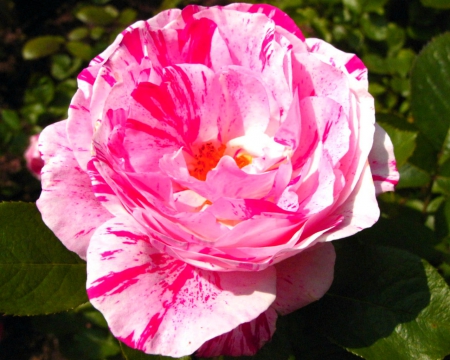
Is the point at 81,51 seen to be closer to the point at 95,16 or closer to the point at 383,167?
the point at 95,16

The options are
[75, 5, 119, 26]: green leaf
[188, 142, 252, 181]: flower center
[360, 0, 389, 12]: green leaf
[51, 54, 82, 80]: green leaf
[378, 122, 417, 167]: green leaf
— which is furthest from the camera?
[51, 54, 82, 80]: green leaf

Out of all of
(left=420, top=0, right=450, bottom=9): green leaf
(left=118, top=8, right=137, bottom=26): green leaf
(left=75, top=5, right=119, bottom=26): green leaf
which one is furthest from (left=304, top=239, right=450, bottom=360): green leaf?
(left=75, top=5, right=119, bottom=26): green leaf

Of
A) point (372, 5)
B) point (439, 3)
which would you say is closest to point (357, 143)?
point (439, 3)

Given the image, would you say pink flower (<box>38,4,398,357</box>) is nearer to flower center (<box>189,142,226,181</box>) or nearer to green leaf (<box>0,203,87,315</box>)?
flower center (<box>189,142,226,181</box>)

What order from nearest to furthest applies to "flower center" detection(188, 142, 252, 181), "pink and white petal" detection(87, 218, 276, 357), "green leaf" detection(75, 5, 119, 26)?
"pink and white petal" detection(87, 218, 276, 357), "flower center" detection(188, 142, 252, 181), "green leaf" detection(75, 5, 119, 26)

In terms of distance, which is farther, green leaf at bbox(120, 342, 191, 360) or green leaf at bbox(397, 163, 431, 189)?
green leaf at bbox(397, 163, 431, 189)
